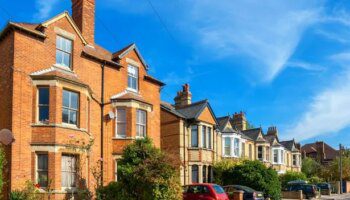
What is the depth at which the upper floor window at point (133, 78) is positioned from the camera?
31719 millimetres

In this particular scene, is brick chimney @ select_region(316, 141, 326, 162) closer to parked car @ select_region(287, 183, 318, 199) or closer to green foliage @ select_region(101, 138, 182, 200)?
parked car @ select_region(287, 183, 318, 199)

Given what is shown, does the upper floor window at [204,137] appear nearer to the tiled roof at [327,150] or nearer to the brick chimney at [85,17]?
the brick chimney at [85,17]

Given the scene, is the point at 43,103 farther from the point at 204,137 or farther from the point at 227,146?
the point at 227,146

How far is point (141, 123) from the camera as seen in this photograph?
30.9 meters

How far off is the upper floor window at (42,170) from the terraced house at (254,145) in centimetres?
2466

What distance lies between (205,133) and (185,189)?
12549 mm

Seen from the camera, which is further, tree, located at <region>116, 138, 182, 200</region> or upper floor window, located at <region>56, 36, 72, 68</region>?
upper floor window, located at <region>56, 36, 72, 68</region>

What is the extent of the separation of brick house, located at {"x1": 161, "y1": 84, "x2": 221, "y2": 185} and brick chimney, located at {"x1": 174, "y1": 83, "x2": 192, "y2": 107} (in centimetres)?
384

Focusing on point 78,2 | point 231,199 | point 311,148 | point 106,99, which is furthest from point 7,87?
point 311,148

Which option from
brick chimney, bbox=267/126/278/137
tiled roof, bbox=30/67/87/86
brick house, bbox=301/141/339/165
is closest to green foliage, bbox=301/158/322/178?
brick chimney, bbox=267/126/278/137

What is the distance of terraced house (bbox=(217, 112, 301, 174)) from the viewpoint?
46.8 m

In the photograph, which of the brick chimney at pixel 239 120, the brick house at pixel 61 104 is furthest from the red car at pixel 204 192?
the brick chimney at pixel 239 120

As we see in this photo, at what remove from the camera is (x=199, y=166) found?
1527 inches

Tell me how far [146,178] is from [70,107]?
585 cm
